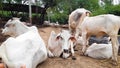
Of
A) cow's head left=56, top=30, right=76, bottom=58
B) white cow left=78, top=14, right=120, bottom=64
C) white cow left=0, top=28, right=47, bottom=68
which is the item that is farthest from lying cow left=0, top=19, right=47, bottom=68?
white cow left=78, top=14, right=120, bottom=64

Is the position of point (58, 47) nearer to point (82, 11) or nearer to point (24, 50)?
point (24, 50)

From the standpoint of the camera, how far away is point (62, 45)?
6.45m

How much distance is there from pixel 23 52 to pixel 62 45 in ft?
5.14

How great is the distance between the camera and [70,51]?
6.79 m

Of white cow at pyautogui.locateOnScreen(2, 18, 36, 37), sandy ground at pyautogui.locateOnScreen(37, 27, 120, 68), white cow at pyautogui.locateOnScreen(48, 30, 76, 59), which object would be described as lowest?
sandy ground at pyautogui.locateOnScreen(37, 27, 120, 68)

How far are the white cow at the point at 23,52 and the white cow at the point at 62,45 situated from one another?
752mm

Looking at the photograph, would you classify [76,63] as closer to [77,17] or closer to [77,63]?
[77,63]

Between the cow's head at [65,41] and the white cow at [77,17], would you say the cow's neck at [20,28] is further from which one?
the white cow at [77,17]

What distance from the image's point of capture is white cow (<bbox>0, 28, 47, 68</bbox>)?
15.8 feet

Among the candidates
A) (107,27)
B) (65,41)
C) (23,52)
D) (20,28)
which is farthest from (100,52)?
(23,52)

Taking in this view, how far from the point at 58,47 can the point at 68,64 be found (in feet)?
2.07

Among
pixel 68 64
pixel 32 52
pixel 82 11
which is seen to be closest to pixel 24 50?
pixel 32 52

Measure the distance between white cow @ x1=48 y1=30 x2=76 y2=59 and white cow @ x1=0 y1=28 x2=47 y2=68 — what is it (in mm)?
752

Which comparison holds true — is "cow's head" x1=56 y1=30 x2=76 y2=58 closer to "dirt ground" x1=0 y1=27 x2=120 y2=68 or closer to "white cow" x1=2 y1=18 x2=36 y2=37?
"dirt ground" x1=0 y1=27 x2=120 y2=68
